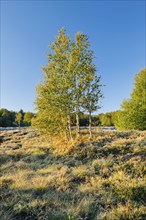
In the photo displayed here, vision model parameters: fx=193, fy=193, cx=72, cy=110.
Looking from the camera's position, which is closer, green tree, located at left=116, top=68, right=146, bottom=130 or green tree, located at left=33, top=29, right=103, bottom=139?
green tree, located at left=33, top=29, right=103, bottom=139

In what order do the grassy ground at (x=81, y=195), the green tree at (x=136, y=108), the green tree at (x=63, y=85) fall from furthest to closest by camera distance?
the green tree at (x=136, y=108)
the green tree at (x=63, y=85)
the grassy ground at (x=81, y=195)

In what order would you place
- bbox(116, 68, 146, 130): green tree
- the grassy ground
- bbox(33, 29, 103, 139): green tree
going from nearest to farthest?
the grassy ground, bbox(33, 29, 103, 139): green tree, bbox(116, 68, 146, 130): green tree

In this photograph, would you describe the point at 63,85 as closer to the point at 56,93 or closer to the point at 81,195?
the point at 56,93

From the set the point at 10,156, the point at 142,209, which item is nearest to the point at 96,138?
the point at 10,156

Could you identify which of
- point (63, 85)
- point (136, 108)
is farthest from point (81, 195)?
point (136, 108)

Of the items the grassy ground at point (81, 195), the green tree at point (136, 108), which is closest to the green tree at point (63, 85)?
the grassy ground at point (81, 195)

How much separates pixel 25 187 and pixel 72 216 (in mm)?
2482

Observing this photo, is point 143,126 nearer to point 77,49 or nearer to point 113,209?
point 77,49

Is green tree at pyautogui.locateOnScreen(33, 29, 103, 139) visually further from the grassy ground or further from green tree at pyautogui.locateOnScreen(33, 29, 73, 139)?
the grassy ground

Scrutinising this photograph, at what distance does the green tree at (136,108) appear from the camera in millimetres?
22797

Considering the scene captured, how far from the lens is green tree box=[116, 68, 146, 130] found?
22797 mm

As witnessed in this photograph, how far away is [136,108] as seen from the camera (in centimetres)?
2308

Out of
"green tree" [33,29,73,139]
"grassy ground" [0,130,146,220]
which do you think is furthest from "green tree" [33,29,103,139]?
"grassy ground" [0,130,146,220]

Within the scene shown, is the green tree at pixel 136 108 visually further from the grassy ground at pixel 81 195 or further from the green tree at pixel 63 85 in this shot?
the grassy ground at pixel 81 195
